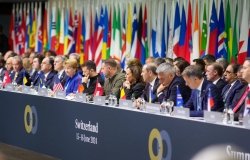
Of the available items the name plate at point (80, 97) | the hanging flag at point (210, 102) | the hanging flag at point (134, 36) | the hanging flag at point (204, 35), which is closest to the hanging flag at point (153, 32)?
the hanging flag at point (134, 36)

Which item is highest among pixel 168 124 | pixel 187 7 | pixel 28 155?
pixel 187 7

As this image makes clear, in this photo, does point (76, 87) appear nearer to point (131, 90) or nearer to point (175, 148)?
point (131, 90)

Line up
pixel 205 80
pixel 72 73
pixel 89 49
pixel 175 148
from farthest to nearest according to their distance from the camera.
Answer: pixel 89 49
pixel 72 73
pixel 205 80
pixel 175 148

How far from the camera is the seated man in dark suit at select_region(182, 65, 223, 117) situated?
26.7 ft

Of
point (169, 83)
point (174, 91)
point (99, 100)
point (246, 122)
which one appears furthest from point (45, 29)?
point (246, 122)

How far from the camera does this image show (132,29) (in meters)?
16.9

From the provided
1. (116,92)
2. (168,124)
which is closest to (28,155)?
(116,92)

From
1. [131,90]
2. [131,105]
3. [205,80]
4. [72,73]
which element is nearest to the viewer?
[131,105]

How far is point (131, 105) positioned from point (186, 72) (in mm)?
739

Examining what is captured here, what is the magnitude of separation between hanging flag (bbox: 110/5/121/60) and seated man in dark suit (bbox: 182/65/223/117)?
903 cm

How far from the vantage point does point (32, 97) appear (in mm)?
10391

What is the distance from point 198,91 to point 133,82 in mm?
1777

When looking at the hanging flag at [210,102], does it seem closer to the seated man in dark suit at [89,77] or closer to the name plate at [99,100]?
the name plate at [99,100]

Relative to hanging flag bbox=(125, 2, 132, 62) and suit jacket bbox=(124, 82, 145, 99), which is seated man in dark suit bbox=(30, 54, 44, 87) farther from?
hanging flag bbox=(125, 2, 132, 62)
